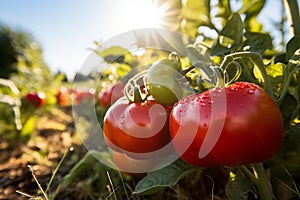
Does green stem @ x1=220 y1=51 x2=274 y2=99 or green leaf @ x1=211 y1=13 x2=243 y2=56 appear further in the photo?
green leaf @ x1=211 y1=13 x2=243 y2=56

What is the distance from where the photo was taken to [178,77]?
745 mm

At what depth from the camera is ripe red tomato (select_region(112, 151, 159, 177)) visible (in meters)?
0.82

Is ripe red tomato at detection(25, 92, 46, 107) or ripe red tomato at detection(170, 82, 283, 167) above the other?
ripe red tomato at detection(170, 82, 283, 167)

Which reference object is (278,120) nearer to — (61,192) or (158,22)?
(158,22)

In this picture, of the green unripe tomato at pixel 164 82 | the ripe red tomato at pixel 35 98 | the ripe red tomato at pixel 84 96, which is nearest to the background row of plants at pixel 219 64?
the green unripe tomato at pixel 164 82

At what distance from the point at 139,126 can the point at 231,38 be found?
0.30 meters

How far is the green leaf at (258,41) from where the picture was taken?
81 centimetres

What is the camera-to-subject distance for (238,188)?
0.68m

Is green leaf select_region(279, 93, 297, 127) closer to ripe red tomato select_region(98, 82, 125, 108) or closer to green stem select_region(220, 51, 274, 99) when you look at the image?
green stem select_region(220, 51, 274, 99)

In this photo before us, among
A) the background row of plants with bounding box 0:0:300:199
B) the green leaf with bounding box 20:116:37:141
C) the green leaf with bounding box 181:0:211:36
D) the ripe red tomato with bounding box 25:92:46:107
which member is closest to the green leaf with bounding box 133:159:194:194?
the background row of plants with bounding box 0:0:300:199

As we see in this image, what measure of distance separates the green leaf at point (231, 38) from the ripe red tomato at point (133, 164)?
0.98 ft

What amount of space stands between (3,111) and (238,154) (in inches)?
74.8

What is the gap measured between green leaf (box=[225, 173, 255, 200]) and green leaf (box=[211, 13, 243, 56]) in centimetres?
28

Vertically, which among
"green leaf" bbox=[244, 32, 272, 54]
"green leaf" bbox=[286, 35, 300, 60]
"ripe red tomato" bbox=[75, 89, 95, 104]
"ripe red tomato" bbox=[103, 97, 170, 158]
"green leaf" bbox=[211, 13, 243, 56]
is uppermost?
"green leaf" bbox=[211, 13, 243, 56]
